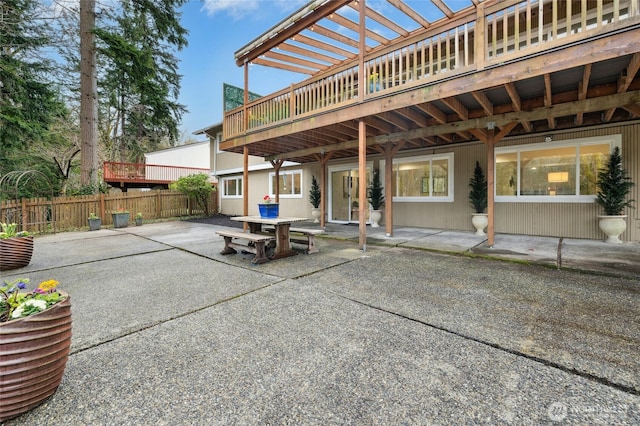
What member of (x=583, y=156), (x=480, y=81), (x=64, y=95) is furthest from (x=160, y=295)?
(x=64, y=95)

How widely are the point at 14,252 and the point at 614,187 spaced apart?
10.9 meters

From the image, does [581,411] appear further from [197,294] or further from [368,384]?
[197,294]

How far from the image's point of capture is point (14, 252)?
4492 mm

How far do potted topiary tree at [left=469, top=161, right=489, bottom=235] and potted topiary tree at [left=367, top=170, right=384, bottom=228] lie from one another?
8.47ft

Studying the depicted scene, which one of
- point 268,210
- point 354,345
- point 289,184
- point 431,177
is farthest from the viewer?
point 289,184

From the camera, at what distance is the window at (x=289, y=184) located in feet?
38.0

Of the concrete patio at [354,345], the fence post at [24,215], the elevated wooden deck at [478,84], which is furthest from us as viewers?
the fence post at [24,215]

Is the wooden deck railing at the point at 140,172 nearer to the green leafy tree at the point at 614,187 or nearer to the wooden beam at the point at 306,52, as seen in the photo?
the wooden beam at the point at 306,52

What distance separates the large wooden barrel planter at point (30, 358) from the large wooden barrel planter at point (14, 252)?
177 inches

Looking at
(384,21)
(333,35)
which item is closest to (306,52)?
(333,35)

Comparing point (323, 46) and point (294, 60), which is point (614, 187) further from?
point (294, 60)

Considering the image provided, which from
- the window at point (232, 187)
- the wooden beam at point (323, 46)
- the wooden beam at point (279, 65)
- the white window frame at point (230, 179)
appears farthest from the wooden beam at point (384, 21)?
the window at point (232, 187)

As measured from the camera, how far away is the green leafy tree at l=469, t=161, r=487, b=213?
22.9 feet

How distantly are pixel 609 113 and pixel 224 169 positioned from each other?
13630mm
